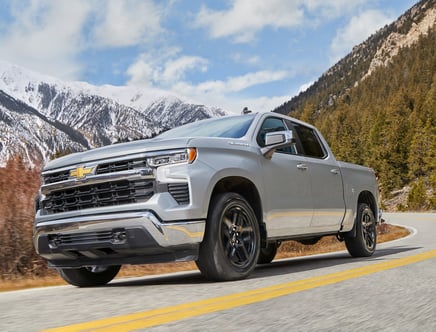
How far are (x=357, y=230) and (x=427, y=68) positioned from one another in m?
136

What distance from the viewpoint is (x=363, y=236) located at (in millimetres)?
8609

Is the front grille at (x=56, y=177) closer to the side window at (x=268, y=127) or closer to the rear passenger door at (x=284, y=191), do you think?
the rear passenger door at (x=284, y=191)

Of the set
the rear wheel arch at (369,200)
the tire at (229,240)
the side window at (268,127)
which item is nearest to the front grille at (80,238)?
the tire at (229,240)

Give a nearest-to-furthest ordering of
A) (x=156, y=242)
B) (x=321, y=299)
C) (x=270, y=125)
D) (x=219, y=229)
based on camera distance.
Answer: (x=321, y=299)
(x=156, y=242)
(x=219, y=229)
(x=270, y=125)

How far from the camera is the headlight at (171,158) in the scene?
17.2 ft

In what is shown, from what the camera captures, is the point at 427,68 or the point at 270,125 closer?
the point at 270,125

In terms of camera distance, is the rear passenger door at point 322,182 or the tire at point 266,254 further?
the tire at point 266,254

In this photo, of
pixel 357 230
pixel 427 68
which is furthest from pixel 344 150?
pixel 357 230

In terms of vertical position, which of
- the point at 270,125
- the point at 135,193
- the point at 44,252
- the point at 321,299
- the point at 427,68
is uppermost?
the point at 427,68

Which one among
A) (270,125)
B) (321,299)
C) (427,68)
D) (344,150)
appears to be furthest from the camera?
(427,68)

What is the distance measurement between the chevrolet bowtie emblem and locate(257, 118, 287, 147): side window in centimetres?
199

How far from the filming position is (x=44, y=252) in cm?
563

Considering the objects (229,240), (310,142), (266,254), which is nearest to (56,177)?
(229,240)

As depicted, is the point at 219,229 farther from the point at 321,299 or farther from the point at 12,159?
the point at 12,159
